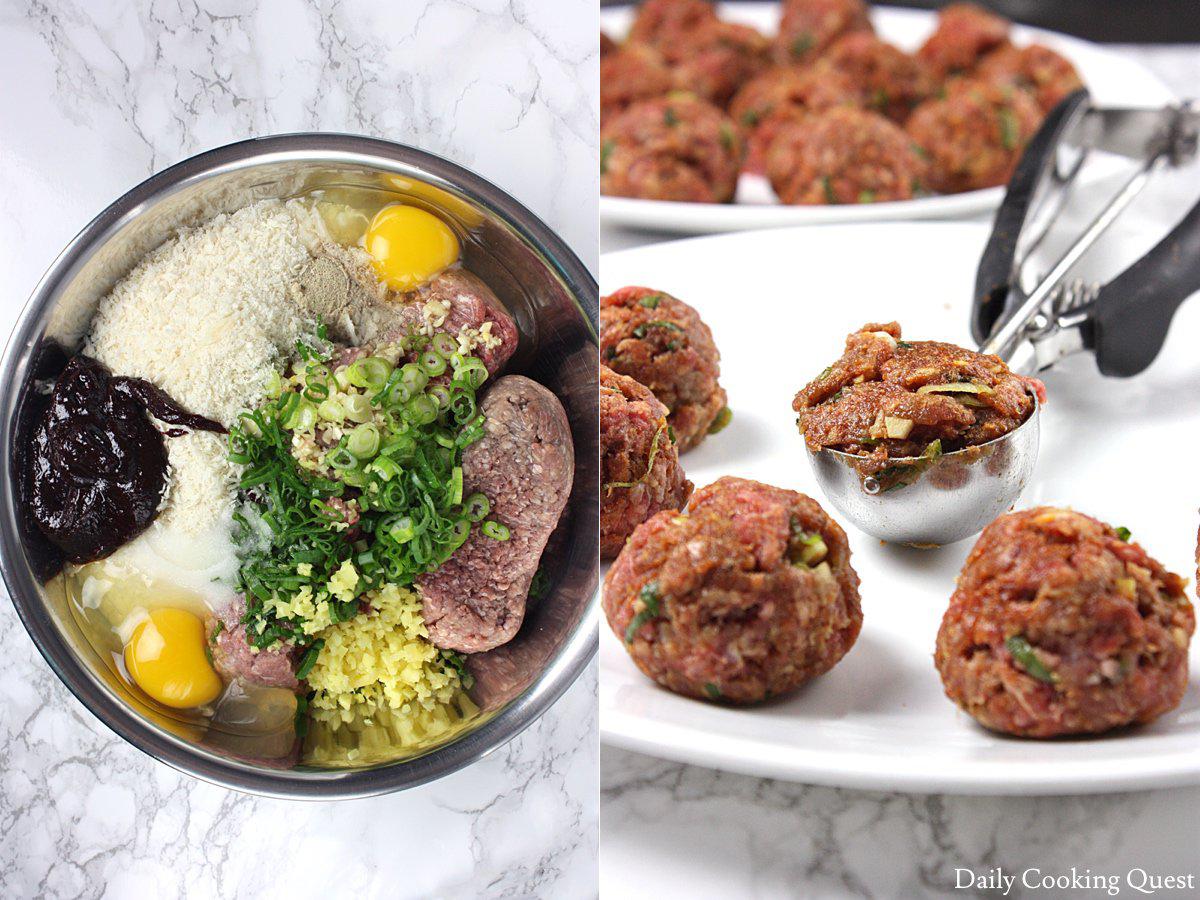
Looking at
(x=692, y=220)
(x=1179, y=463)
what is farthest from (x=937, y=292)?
(x=692, y=220)

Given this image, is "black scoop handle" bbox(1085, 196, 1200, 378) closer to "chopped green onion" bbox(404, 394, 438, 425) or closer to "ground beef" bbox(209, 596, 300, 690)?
"chopped green onion" bbox(404, 394, 438, 425)

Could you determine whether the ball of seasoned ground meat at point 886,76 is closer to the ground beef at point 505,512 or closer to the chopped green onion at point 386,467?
the ground beef at point 505,512

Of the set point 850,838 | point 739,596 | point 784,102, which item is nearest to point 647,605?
point 739,596

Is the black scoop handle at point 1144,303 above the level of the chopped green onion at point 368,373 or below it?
above

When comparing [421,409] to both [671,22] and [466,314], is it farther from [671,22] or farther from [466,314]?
[671,22]

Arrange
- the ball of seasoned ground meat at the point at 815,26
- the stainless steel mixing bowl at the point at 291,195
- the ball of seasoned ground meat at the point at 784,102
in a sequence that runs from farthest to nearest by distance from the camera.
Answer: the ball of seasoned ground meat at the point at 815,26 → the ball of seasoned ground meat at the point at 784,102 → the stainless steel mixing bowl at the point at 291,195

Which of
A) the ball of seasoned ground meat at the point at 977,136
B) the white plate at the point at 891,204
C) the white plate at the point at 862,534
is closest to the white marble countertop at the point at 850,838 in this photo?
the white plate at the point at 862,534
